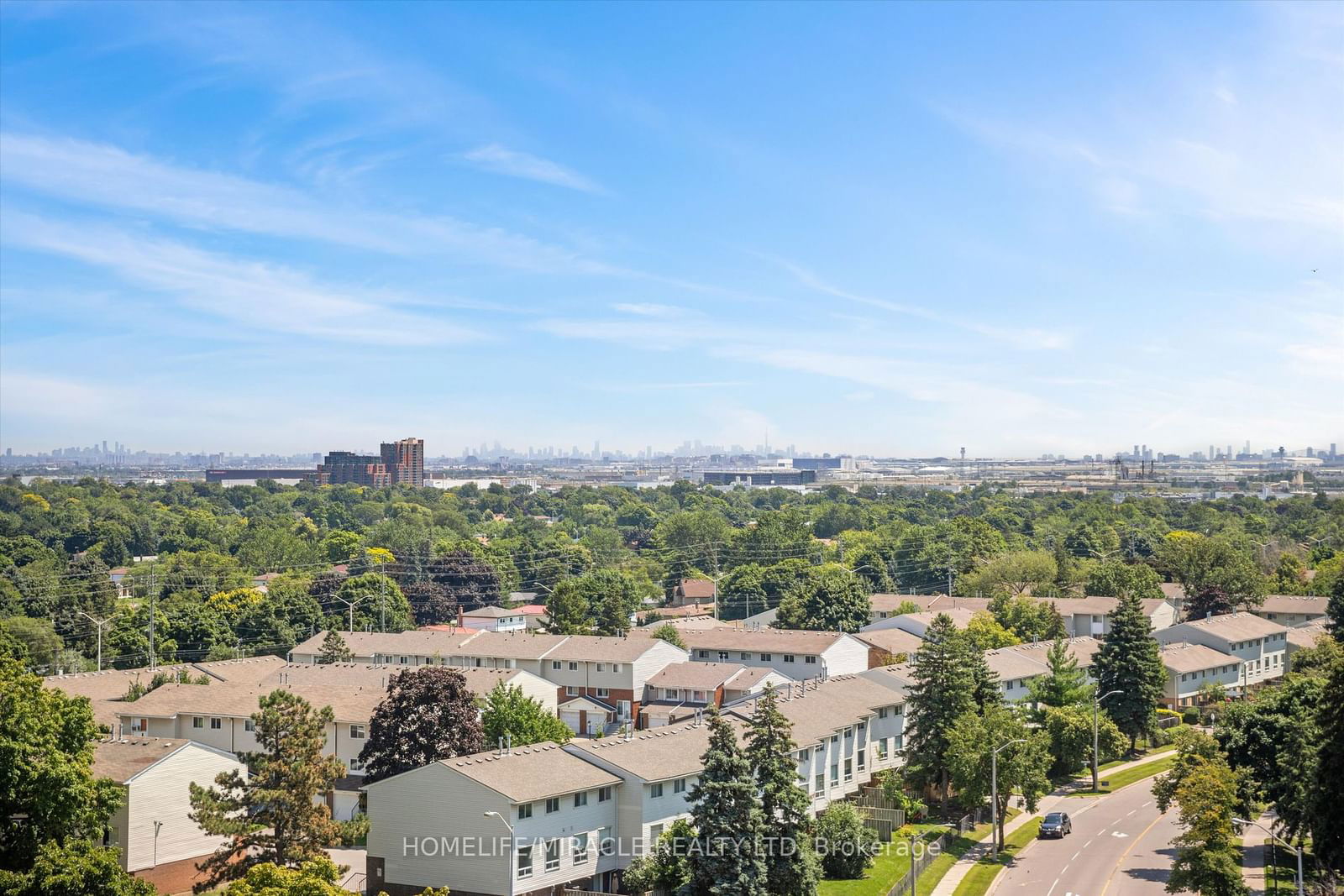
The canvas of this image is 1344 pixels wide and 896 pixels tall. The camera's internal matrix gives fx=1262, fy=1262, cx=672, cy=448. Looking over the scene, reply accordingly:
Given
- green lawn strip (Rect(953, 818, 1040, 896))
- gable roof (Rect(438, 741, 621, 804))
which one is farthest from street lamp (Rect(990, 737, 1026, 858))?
gable roof (Rect(438, 741, 621, 804))

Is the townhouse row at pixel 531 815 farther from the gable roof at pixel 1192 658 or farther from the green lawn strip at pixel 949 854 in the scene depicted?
the gable roof at pixel 1192 658

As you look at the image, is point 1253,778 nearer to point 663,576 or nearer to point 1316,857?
point 1316,857

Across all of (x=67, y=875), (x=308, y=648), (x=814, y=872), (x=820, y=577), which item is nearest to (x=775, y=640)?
(x=820, y=577)

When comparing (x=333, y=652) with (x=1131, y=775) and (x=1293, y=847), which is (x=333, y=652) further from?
(x=1293, y=847)

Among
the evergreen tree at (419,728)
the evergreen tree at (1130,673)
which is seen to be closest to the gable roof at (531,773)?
the evergreen tree at (419,728)

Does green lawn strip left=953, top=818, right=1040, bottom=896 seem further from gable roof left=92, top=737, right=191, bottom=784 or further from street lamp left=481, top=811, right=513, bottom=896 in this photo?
gable roof left=92, top=737, right=191, bottom=784

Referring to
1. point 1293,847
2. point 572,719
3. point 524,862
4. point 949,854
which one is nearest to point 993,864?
point 949,854
